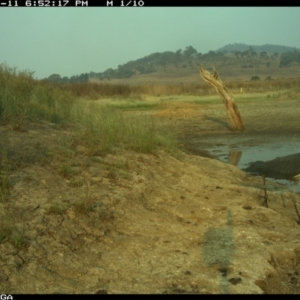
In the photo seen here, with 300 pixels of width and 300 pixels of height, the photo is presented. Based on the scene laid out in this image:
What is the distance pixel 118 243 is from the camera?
5.76m

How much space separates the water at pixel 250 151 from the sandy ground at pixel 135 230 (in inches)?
151

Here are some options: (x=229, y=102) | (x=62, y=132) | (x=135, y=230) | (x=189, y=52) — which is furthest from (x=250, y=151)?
(x=189, y=52)

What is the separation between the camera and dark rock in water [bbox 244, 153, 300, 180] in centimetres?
1080

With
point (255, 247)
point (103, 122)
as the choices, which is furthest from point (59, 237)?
point (103, 122)

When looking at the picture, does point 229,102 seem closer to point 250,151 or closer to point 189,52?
point 250,151

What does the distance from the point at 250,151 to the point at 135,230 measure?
8.99 metres

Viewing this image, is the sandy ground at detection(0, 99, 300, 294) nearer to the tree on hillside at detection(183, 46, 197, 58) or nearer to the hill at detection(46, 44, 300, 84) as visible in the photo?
the hill at detection(46, 44, 300, 84)

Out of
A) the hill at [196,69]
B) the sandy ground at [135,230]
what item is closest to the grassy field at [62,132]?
the sandy ground at [135,230]

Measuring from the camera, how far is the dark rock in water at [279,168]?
1080cm

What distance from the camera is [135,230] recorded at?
20.2 feet

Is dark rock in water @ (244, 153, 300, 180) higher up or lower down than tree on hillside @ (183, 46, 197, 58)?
lower down

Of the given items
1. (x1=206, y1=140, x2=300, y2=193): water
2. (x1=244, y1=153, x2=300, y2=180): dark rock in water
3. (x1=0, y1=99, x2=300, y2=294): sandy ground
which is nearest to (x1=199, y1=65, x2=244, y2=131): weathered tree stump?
(x1=206, y1=140, x2=300, y2=193): water

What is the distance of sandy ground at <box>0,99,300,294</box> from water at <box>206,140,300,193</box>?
151 inches
